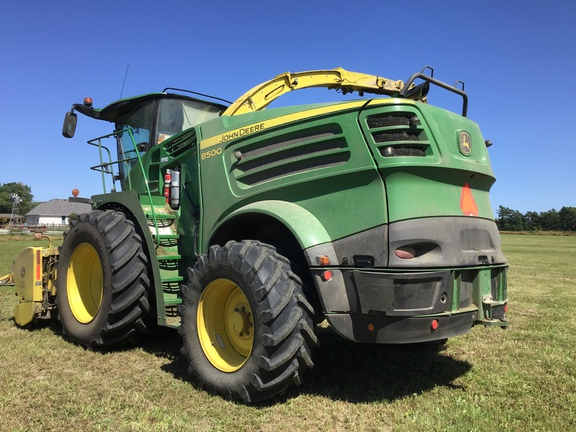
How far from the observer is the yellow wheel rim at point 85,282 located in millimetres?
5238

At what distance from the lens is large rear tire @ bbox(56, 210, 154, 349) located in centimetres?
442

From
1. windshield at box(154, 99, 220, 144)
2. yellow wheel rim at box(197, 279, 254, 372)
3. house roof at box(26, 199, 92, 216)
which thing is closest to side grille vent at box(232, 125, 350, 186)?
yellow wheel rim at box(197, 279, 254, 372)

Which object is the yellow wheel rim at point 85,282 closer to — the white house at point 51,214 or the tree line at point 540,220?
the white house at point 51,214

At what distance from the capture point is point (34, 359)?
14.3ft

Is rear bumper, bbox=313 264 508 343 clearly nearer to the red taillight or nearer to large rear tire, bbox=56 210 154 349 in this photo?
the red taillight

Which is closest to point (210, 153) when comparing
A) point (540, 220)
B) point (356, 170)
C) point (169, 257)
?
point (169, 257)

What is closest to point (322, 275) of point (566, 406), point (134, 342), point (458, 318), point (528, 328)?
point (458, 318)

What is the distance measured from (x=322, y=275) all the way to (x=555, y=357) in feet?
10.1

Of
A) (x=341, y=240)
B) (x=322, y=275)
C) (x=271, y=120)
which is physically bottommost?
(x=322, y=275)

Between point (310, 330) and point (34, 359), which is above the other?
point (310, 330)

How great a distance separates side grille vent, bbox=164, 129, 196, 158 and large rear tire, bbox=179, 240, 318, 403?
145 centimetres

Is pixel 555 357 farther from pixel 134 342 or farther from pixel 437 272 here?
pixel 134 342

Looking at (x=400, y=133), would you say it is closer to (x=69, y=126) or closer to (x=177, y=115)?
(x=177, y=115)

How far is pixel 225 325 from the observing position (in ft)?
12.7
